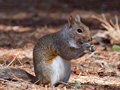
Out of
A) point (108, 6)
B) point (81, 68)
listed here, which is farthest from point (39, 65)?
point (108, 6)

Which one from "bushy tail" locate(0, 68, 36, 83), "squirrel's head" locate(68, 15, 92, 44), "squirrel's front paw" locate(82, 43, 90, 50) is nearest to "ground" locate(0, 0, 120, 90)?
"bushy tail" locate(0, 68, 36, 83)

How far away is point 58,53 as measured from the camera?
12.8 ft

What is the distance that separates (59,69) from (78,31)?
2.08 ft

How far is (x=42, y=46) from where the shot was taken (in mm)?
3961

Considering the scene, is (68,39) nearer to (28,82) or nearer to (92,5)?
(28,82)

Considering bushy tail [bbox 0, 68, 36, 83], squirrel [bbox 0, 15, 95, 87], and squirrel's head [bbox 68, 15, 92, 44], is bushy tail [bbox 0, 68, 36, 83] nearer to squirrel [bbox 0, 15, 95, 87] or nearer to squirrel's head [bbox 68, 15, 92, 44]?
squirrel [bbox 0, 15, 95, 87]

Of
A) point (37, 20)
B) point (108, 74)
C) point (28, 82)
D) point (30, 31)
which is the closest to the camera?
point (28, 82)

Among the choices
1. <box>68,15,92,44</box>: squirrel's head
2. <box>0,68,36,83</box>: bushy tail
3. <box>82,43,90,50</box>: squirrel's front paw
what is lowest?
<box>0,68,36,83</box>: bushy tail

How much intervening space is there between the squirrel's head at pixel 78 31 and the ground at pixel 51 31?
0.72 metres

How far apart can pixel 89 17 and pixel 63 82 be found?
23.5 feet

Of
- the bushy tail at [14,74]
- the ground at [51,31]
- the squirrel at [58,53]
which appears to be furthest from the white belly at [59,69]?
the bushy tail at [14,74]

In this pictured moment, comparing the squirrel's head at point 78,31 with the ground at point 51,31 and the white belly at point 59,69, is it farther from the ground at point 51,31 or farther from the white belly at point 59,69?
the ground at point 51,31

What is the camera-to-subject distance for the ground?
449cm

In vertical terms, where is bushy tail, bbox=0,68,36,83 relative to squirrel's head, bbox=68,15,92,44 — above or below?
below
